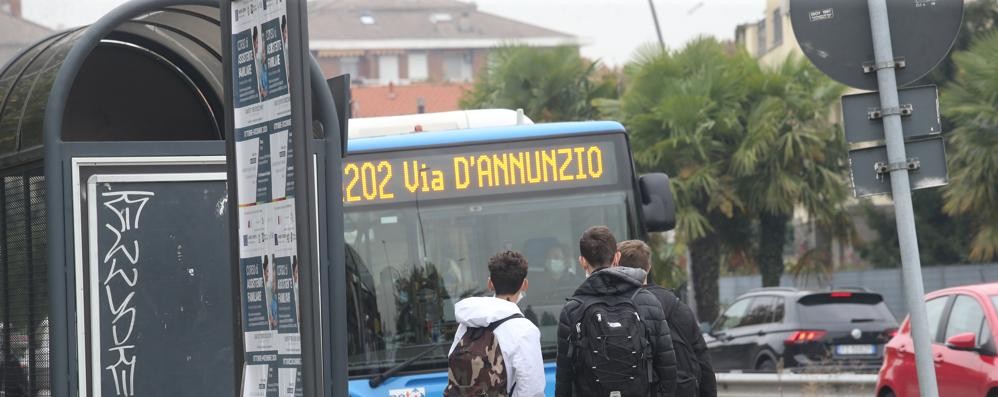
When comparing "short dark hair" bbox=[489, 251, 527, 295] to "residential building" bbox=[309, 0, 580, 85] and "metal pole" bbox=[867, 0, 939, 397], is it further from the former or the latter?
"residential building" bbox=[309, 0, 580, 85]

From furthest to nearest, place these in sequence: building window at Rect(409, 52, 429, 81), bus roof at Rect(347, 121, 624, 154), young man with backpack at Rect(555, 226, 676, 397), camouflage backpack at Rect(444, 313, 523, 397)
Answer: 1. building window at Rect(409, 52, 429, 81)
2. bus roof at Rect(347, 121, 624, 154)
3. young man with backpack at Rect(555, 226, 676, 397)
4. camouflage backpack at Rect(444, 313, 523, 397)

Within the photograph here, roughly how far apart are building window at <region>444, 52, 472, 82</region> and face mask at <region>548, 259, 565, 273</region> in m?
99.2

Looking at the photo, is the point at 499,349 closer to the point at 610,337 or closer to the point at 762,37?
the point at 610,337

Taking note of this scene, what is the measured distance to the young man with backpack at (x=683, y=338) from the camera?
23.5 ft

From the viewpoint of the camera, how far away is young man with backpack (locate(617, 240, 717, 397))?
7.16 meters

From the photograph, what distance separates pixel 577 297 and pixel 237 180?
2.36 meters

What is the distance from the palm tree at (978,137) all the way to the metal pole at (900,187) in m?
16.9

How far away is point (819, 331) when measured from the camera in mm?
19094

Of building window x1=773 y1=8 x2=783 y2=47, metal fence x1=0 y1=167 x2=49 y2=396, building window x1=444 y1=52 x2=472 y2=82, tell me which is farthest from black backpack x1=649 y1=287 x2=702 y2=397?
building window x1=444 y1=52 x2=472 y2=82

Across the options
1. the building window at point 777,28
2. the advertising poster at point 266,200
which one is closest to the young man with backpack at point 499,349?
the advertising poster at point 266,200

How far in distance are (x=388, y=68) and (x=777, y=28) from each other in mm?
50653

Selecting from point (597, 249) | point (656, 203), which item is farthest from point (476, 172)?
point (597, 249)

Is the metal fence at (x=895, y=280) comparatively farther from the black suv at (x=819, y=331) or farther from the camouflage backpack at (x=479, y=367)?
the camouflage backpack at (x=479, y=367)

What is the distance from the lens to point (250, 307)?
4582 millimetres
